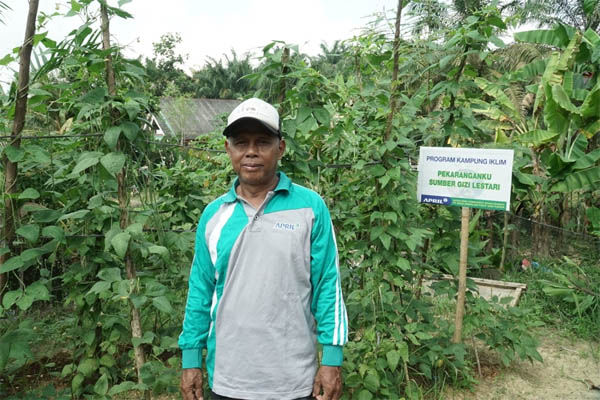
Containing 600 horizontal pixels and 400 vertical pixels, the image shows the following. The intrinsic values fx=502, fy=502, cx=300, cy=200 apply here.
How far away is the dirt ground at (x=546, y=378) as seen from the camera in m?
3.63

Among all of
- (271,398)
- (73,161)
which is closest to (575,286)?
(271,398)

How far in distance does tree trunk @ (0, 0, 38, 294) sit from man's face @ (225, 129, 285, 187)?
1141mm

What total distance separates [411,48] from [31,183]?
110 inches

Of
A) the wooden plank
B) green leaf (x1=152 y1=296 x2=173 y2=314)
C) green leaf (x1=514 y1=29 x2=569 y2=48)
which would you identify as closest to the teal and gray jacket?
green leaf (x1=152 y1=296 x2=173 y2=314)

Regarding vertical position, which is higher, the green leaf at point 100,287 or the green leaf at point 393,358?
the green leaf at point 100,287

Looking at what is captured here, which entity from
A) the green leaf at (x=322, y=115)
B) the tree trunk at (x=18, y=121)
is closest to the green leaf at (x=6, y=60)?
the tree trunk at (x=18, y=121)

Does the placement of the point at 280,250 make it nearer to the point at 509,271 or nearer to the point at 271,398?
the point at 271,398

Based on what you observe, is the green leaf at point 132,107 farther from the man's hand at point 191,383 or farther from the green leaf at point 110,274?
the man's hand at point 191,383

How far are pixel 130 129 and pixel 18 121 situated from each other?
567 millimetres

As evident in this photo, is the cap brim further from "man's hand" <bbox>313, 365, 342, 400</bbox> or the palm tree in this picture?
the palm tree

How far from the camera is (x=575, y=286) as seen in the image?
5.30 meters

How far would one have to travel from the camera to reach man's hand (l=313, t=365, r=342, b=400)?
1798 millimetres

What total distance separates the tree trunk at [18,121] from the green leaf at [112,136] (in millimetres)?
449

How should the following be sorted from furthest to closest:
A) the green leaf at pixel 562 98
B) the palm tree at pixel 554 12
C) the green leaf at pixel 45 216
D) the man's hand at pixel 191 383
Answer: the palm tree at pixel 554 12 → the green leaf at pixel 562 98 → the green leaf at pixel 45 216 → the man's hand at pixel 191 383
